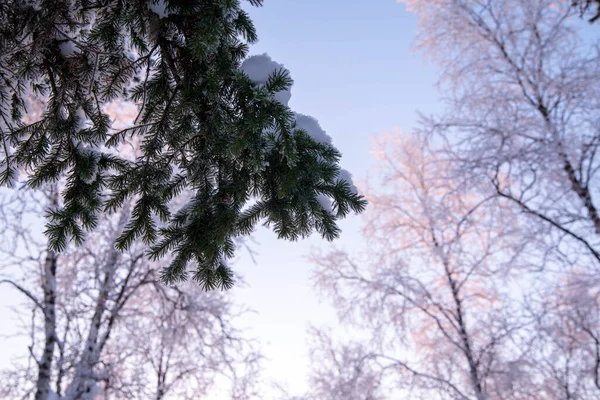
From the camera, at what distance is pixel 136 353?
802 cm

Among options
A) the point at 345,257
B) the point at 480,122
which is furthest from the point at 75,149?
the point at 345,257

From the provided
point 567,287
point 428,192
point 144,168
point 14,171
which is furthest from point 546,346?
point 14,171

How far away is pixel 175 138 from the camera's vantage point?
73.9 inches

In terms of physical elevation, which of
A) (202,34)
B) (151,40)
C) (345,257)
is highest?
(345,257)

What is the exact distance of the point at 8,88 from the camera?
2242 mm

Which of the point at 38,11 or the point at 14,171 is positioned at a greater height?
the point at 38,11

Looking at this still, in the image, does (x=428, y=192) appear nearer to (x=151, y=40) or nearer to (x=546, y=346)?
(x=546, y=346)

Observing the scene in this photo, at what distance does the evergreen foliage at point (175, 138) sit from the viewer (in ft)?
5.43

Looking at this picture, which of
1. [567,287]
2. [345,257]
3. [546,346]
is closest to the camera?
[567,287]

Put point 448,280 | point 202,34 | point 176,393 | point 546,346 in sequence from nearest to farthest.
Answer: point 202,34
point 546,346
point 448,280
point 176,393

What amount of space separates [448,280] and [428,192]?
2.06 meters

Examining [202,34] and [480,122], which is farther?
[480,122]

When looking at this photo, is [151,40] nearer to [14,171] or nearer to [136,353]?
[14,171]

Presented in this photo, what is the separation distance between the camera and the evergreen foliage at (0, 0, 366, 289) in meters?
1.65
